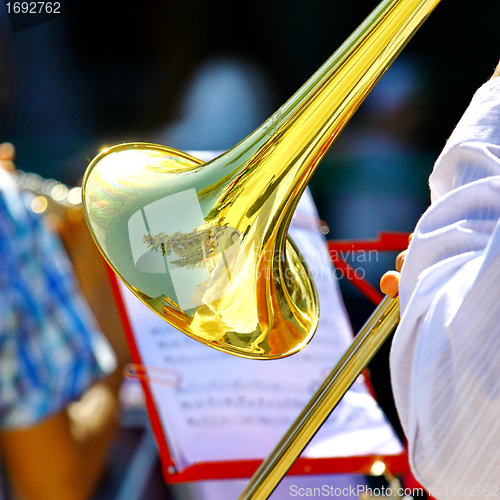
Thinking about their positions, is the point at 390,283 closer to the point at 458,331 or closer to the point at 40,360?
the point at 458,331

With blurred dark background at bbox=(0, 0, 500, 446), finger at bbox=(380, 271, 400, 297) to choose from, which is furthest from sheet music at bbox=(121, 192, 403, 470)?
blurred dark background at bbox=(0, 0, 500, 446)

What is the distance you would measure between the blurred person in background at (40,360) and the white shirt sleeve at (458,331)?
3.02 feet

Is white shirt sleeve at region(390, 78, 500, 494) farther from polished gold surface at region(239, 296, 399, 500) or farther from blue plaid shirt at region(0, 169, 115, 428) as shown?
blue plaid shirt at region(0, 169, 115, 428)

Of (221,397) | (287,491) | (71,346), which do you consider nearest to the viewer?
(221,397)

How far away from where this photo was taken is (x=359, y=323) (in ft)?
5.20

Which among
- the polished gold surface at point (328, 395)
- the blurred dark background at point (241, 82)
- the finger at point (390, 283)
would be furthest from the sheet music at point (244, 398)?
the blurred dark background at point (241, 82)

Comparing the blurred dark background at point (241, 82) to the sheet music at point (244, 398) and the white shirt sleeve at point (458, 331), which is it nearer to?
the sheet music at point (244, 398)

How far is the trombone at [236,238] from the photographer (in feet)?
1.32

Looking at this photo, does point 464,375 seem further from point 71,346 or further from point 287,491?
point 71,346

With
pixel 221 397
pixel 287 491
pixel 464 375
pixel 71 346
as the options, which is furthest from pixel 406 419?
pixel 71 346

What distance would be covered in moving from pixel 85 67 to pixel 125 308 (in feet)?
4.29

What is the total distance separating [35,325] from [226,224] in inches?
31.6

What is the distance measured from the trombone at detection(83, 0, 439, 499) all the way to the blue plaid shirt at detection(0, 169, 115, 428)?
683 millimetres

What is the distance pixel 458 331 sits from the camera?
0.30 m
